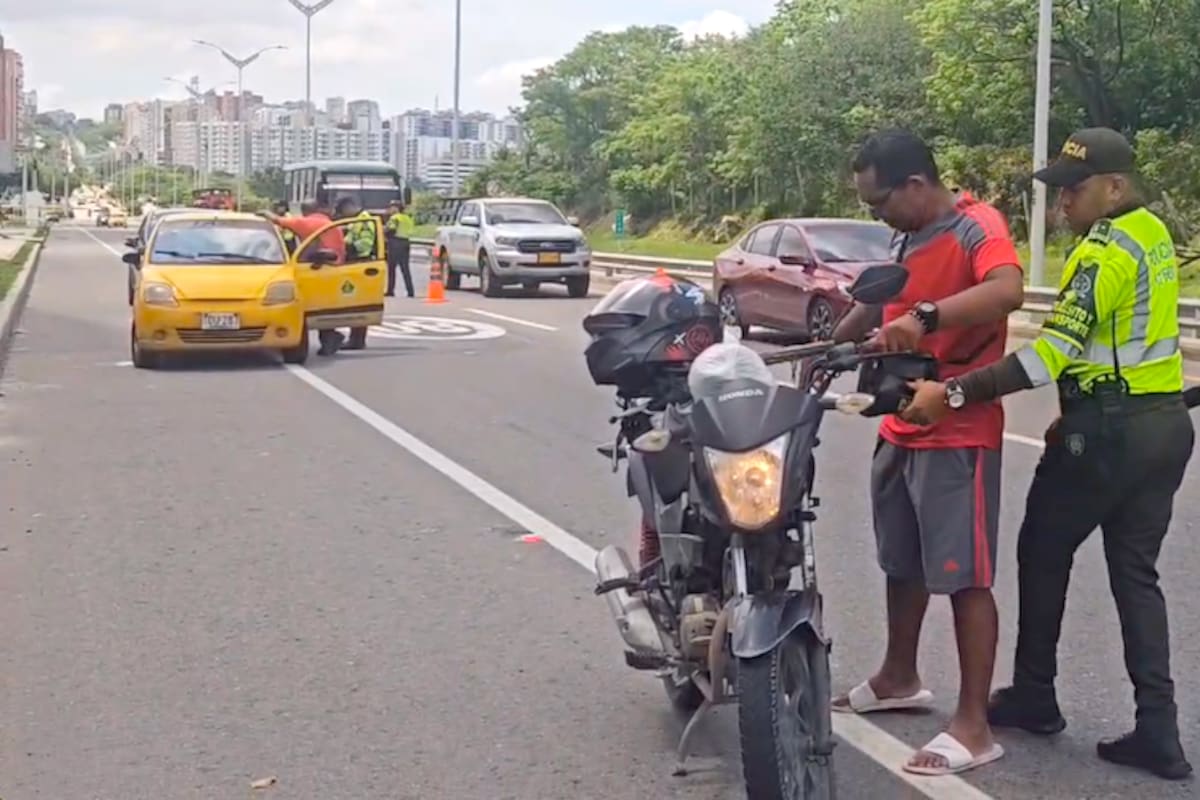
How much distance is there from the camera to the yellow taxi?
16.3 m

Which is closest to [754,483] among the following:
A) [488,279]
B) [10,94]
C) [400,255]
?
[400,255]

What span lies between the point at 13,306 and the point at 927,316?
68.4ft

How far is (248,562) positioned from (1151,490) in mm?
4388

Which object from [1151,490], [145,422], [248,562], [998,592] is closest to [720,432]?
[1151,490]

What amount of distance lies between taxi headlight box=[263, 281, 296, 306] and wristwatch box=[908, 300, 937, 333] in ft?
41.2

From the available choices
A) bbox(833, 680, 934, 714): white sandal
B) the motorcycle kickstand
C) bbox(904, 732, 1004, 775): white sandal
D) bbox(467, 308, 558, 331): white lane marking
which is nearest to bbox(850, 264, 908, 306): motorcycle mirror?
the motorcycle kickstand

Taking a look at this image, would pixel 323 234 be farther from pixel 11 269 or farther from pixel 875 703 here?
pixel 11 269

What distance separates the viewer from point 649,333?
496cm

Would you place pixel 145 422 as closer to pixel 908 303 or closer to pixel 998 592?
pixel 998 592

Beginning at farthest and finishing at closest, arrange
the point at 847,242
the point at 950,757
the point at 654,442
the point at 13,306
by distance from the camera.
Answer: the point at 13,306 → the point at 847,242 → the point at 950,757 → the point at 654,442

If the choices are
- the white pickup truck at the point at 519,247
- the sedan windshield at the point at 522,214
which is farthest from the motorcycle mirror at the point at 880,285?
the sedan windshield at the point at 522,214

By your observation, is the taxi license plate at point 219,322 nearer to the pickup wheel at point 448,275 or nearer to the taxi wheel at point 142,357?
the taxi wheel at point 142,357

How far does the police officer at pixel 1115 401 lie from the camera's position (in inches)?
188

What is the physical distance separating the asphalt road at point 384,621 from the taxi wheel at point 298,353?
3611 mm
